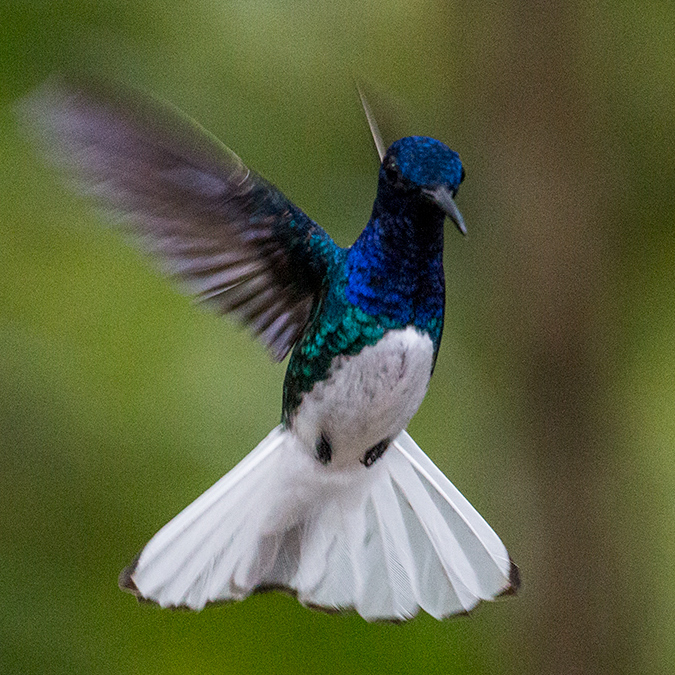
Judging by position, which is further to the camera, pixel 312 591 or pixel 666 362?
pixel 666 362

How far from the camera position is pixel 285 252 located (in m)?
1.14

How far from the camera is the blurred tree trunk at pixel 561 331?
70.2 inches

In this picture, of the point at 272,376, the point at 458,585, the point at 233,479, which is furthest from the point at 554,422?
the point at 233,479

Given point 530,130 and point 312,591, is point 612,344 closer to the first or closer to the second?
point 530,130

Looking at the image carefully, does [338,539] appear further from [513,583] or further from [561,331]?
[561,331]

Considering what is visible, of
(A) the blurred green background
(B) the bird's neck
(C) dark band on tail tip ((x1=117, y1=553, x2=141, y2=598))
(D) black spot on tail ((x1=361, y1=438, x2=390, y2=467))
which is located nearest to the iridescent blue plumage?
(B) the bird's neck

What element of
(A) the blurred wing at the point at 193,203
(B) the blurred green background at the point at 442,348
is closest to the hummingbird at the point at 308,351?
(A) the blurred wing at the point at 193,203

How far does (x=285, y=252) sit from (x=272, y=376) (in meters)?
0.77

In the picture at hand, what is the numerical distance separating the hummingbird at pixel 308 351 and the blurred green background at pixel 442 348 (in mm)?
600

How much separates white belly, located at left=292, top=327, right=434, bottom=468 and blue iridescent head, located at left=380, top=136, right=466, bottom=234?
214 millimetres

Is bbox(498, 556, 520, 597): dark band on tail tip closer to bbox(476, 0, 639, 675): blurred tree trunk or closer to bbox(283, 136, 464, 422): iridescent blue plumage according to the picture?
bbox(283, 136, 464, 422): iridescent blue plumage

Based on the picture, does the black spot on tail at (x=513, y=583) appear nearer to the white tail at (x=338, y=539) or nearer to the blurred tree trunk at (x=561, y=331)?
the white tail at (x=338, y=539)

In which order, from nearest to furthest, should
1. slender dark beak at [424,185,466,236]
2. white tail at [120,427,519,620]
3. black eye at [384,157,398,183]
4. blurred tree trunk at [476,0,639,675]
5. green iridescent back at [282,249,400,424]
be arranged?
1. slender dark beak at [424,185,466,236]
2. black eye at [384,157,398,183]
3. green iridescent back at [282,249,400,424]
4. white tail at [120,427,519,620]
5. blurred tree trunk at [476,0,639,675]

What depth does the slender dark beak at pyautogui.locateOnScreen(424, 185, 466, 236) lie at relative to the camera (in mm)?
821
